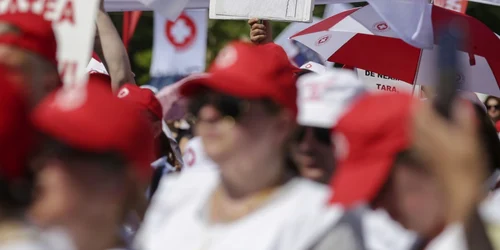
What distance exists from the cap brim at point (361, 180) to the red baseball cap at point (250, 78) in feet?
1.53

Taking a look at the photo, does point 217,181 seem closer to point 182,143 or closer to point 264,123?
point 264,123

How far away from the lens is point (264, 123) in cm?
367

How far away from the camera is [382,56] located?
25.7 ft

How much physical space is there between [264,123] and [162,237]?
1.57 feet

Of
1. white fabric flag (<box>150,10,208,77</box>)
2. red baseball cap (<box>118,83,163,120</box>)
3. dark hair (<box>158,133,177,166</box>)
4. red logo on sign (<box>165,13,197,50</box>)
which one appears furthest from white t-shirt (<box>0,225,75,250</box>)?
red logo on sign (<box>165,13,197,50</box>)

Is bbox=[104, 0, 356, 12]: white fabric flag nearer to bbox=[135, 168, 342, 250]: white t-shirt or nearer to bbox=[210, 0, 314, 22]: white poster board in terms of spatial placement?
bbox=[210, 0, 314, 22]: white poster board

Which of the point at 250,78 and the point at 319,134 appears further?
the point at 319,134

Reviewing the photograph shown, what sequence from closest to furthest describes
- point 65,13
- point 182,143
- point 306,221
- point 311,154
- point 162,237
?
point 306,221 → point 162,237 → point 311,154 → point 65,13 → point 182,143

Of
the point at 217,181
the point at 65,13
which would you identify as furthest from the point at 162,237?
the point at 65,13

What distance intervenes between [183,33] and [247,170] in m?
9.46

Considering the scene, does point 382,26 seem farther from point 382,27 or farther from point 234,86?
point 234,86

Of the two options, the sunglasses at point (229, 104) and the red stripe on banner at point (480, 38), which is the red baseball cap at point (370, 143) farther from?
the red stripe on banner at point (480, 38)

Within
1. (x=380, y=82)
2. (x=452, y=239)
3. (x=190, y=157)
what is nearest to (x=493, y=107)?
(x=380, y=82)

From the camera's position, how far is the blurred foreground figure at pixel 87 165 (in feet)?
10.1
